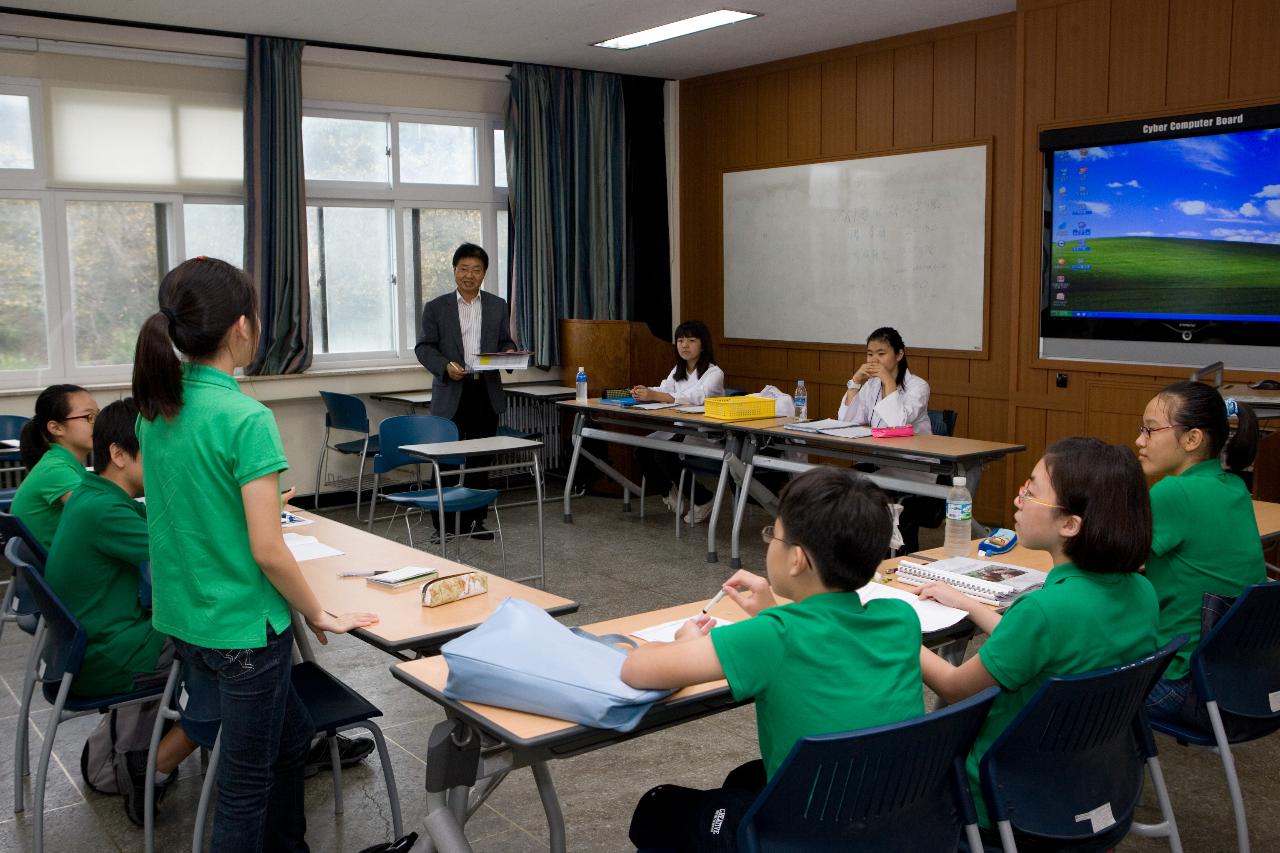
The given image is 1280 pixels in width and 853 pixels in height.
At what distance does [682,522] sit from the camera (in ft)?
23.7

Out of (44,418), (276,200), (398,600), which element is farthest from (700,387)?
(398,600)

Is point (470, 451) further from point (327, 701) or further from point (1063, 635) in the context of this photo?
point (1063, 635)

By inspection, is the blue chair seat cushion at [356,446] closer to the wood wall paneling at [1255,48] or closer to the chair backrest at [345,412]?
the chair backrest at [345,412]

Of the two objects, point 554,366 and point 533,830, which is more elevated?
point 554,366

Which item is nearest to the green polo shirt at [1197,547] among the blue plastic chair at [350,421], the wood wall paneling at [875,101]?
the wood wall paneling at [875,101]

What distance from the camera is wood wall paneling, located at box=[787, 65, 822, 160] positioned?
25.4 feet

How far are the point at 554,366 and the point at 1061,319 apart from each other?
3.60 metres

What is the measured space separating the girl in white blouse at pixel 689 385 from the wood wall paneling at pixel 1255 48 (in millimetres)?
3098

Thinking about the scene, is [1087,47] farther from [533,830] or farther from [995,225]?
[533,830]

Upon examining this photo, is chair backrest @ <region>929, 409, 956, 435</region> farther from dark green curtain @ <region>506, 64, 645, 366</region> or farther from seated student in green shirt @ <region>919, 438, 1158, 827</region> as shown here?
seated student in green shirt @ <region>919, 438, 1158, 827</region>

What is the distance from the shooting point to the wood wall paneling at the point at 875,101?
23.9 ft

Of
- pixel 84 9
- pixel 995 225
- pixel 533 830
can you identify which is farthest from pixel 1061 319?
pixel 84 9

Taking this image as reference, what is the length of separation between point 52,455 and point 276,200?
3.94 m

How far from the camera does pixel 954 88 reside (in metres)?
6.92
